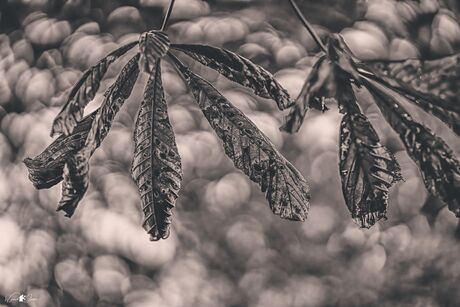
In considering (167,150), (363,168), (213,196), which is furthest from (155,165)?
(213,196)

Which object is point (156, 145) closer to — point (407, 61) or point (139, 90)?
point (407, 61)

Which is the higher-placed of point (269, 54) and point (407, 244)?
point (269, 54)

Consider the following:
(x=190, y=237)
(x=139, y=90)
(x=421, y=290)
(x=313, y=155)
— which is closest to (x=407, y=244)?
(x=421, y=290)

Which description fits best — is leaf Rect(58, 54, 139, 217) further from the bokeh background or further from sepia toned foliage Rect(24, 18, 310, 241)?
the bokeh background

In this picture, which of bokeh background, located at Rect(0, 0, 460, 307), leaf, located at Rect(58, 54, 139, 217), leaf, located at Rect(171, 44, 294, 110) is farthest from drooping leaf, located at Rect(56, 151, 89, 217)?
bokeh background, located at Rect(0, 0, 460, 307)

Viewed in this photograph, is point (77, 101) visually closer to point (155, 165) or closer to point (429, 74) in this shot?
point (155, 165)
